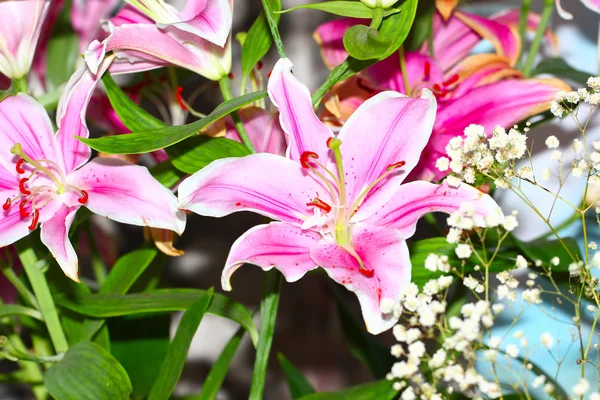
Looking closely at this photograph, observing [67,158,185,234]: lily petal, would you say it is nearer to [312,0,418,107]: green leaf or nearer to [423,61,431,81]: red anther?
[312,0,418,107]: green leaf

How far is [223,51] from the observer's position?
25.1 inches

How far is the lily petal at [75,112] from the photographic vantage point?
1.98 feet

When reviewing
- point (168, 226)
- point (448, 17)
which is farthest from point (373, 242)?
point (448, 17)

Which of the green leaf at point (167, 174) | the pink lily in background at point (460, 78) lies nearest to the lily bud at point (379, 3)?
the pink lily in background at point (460, 78)

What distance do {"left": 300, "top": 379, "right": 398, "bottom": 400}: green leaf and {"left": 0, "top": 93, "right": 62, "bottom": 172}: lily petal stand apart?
30cm

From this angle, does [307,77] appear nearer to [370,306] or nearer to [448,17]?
[448,17]

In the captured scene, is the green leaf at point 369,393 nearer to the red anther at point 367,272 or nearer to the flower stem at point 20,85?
the red anther at point 367,272

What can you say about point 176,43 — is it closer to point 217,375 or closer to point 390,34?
point 390,34

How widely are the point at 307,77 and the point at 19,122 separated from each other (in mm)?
480

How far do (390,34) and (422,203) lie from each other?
128 millimetres

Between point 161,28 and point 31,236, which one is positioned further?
point 31,236

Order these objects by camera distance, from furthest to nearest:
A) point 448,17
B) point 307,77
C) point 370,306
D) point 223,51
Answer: point 307,77, point 448,17, point 223,51, point 370,306

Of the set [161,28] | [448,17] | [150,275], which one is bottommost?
[150,275]

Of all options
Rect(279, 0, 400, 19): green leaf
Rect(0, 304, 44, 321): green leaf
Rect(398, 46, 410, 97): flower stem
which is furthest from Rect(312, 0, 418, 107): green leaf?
Rect(0, 304, 44, 321): green leaf
